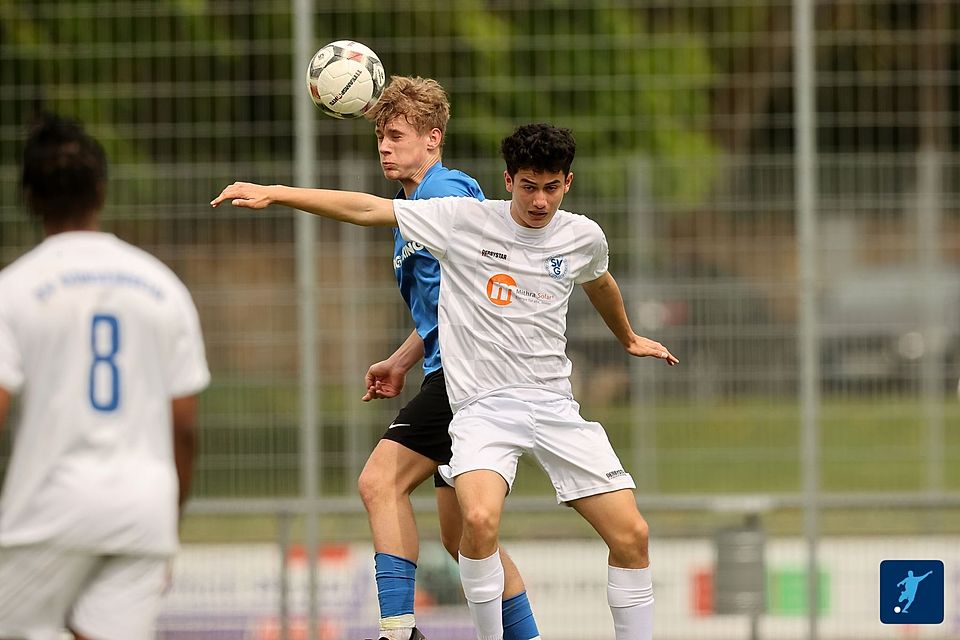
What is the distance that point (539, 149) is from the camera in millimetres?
5625

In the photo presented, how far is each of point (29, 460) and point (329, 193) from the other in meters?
1.88

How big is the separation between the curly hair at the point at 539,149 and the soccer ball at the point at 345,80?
3.23 feet

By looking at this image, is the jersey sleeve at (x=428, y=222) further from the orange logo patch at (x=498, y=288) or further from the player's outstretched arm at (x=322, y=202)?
the orange logo patch at (x=498, y=288)

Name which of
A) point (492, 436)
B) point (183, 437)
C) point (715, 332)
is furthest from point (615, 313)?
point (715, 332)

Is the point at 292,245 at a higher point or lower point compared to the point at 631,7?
lower

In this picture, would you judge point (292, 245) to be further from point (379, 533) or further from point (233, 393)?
point (379, 533)

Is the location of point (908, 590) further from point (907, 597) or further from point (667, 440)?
point (667, 440)

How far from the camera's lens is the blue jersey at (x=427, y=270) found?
241 inches

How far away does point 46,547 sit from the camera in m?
4.05

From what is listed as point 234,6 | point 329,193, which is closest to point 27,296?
point 329,193


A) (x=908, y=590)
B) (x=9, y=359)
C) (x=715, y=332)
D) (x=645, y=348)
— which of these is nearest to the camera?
(x=9, y=359)

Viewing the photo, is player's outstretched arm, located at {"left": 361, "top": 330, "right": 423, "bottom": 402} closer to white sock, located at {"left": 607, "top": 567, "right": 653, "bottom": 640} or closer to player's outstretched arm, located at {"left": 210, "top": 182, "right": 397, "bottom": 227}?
player's outstretched arm, located at {"left": 210, "top": 182, "right": 397, "bottom": 227}

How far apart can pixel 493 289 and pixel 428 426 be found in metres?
0.62

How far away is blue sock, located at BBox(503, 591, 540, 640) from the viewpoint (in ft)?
20.3
